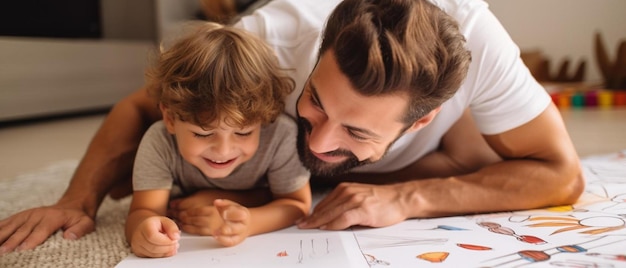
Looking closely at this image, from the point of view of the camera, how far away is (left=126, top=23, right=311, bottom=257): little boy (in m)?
0.90

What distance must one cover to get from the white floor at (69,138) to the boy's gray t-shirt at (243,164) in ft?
2.66

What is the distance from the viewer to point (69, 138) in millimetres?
2434

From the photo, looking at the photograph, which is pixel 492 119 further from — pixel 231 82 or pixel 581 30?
pixel 581 30

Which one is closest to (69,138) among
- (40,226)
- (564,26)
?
(40,226)

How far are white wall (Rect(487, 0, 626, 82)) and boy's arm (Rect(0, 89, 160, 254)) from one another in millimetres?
2729

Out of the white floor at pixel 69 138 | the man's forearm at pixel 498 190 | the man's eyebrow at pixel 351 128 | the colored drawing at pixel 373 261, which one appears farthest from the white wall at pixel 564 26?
the colored drawing at pixel 373 261

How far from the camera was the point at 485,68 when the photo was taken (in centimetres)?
105

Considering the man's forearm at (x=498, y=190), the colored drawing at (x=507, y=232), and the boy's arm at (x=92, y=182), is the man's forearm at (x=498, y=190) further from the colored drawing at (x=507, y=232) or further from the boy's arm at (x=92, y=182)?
the boy's arm at (x=92, y=182)

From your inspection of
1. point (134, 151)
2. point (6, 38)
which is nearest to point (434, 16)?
point (134, 151)

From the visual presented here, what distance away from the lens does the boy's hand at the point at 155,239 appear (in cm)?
84

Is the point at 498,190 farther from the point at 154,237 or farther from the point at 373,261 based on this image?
the point at 154,237

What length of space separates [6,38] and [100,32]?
83 cm

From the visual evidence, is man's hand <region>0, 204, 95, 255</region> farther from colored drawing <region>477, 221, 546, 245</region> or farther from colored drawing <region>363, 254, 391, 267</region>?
colored drawing <region>477, 221, 546, 245</region>

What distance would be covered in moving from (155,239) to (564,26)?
3205 mm
